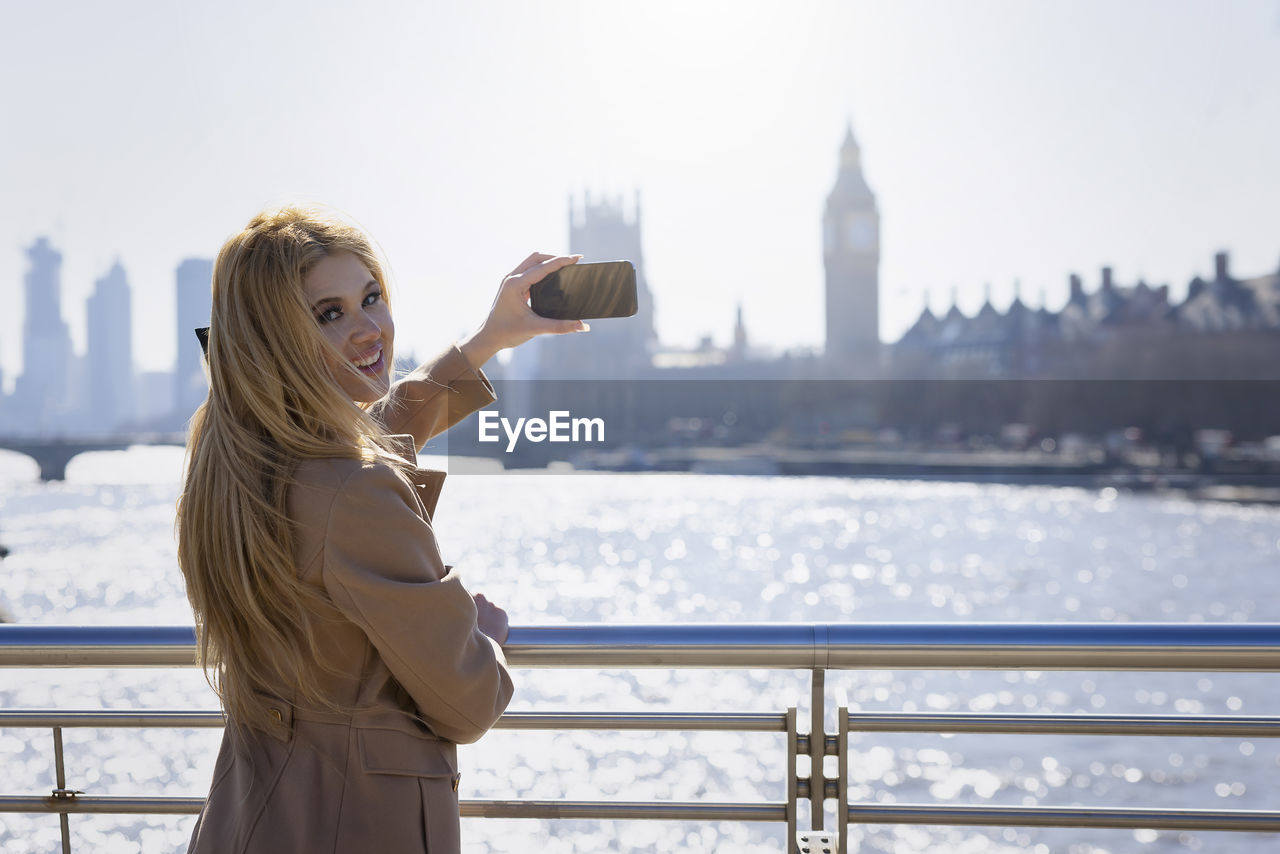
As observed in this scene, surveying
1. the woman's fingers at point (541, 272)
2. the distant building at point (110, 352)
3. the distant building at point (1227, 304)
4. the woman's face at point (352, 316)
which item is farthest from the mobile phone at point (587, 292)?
the distant building at point (1227, 304)

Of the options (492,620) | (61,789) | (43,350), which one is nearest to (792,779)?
(492,620)

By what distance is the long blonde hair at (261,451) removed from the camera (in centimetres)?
86

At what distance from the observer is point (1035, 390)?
46.5 meters

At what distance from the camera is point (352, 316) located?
938mm

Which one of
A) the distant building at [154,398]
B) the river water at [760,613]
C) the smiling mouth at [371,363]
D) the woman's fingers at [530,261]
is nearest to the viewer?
the smiling mouth at [371,363]

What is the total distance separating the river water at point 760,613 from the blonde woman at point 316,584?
1.25 feet

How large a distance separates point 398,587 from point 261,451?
0.50ft

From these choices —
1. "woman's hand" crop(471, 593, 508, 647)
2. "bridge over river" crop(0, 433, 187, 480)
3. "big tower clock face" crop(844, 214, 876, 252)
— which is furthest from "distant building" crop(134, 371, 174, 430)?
"big tower clock face" crop(844, 214, 876, 252)

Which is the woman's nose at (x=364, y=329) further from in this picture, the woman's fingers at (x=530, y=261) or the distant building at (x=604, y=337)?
the distant building at (x=604, y=337)

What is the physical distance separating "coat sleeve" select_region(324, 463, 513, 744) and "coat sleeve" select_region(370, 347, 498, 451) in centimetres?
30

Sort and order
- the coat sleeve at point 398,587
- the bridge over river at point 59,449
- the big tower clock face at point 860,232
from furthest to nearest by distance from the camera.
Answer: the big tower clock face at point 860,232 → the bridge over river at point 59,449 → the coat sleeve at point 398,587

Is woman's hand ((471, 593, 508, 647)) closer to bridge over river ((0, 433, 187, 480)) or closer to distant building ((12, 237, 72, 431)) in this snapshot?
bridge over river ((0, 433, 187, 480))

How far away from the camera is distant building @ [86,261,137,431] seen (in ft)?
122

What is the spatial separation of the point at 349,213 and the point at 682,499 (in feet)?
157
